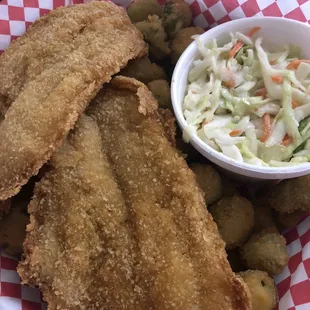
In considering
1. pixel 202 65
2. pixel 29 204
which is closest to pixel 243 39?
pixel 202 65

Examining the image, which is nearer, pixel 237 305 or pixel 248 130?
pixel 237 305

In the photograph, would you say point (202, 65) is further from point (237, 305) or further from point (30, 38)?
point (237, 305)

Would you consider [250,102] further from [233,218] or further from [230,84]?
[233,218]

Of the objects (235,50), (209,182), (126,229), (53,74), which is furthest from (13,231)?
(235,50)

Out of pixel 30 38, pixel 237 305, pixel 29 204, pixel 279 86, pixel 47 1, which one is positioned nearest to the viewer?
pixel 237 305

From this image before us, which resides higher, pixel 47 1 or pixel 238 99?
pixel 47 1

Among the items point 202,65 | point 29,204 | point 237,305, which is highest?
point 202,65

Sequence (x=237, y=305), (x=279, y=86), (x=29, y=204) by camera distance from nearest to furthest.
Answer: (x=237, y=305) < (x=29, y=204) < (x=279, y=86)

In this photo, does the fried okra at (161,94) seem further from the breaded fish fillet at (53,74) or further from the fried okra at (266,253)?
the fried okra at (266,253)
